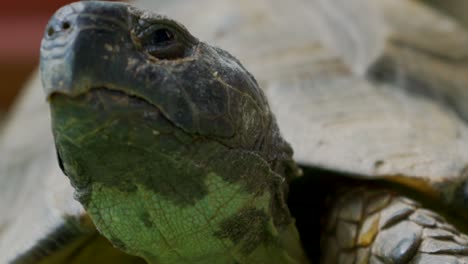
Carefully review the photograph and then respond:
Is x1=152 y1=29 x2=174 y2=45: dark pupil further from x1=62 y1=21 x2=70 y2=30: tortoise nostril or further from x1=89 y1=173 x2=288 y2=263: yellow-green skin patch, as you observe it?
x1=89 y1=173 x2=288 y2=263: yellow-green skin patch

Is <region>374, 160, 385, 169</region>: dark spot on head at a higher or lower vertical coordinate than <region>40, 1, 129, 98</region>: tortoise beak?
lower

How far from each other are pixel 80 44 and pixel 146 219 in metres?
0.44

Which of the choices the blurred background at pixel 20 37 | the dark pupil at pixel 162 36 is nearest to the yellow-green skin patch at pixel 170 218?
the dark pupil at pixel 162 36

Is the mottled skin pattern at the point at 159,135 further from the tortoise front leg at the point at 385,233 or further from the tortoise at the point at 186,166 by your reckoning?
the tortoise front leg at the point at 385,233

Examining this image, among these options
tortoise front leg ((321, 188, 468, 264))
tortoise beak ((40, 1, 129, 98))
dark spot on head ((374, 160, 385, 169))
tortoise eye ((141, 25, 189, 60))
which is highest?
tortoise beak ((40, 1, 129, 98))

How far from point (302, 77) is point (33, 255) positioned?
118cm

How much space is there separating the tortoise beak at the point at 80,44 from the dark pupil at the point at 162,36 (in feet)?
0.25

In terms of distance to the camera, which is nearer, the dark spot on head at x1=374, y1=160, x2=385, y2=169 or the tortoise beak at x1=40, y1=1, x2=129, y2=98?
the tortoise beak at x1=40, y1=1, x2=129, y2=98

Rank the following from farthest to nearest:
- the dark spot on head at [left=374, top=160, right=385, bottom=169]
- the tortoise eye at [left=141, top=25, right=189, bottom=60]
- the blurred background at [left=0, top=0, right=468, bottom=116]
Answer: the blurred background at [left=0, top=0, right=468, bottom=116]
the dark spot on head at [left=374, top=160, right=385, bottom=169]
the tortoise eye at [left=141, top=25, right=189, bottom=60]

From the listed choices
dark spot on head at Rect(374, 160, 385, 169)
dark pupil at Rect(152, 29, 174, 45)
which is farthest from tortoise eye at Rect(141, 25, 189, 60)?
dark spot on head at Rect(374, 160, 385, 169)

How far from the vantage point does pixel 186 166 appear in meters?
1.45

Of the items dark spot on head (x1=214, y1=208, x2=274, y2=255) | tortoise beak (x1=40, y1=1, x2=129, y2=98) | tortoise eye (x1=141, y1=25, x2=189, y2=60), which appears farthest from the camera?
dark spot on head (x1=214, y1=208, x2=274, y2=255)

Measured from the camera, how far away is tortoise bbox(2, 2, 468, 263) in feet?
4.42

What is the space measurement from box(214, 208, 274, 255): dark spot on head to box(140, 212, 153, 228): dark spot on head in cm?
17
